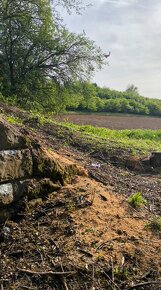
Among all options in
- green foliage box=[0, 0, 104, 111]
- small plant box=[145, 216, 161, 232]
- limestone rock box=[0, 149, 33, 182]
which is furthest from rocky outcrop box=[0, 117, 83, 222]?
green foliage box=[0, 0, 104, 111]

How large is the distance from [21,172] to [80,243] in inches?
41.9

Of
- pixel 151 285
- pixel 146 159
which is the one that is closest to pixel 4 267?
pixel 151 285

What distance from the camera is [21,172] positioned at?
454 cm

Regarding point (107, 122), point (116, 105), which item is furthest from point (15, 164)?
point (116, 105)

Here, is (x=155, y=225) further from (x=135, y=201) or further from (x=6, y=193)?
(x=6, y=193)

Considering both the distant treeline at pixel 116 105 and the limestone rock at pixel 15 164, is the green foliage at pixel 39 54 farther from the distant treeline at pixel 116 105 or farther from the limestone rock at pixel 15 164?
the limestone rock at pixel 15 164

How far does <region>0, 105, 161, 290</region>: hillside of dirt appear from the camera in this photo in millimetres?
3652

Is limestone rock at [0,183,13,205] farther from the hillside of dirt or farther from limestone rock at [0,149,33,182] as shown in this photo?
the hillside of dirt

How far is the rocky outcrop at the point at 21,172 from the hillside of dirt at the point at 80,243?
9cm

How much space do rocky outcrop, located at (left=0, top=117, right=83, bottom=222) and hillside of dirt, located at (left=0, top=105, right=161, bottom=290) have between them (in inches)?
3.6

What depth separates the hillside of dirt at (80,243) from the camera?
365 centimetres

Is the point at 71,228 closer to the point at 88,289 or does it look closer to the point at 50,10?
the point at 88,289

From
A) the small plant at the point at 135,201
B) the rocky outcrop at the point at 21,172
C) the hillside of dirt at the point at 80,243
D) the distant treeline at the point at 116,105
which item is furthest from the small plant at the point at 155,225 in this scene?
the distant treeline at the point at 116,105

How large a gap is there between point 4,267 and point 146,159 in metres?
6.31
